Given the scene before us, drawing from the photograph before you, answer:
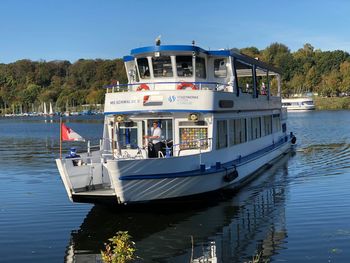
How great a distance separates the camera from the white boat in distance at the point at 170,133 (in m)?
14.0

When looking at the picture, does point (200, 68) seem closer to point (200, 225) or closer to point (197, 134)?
point (197, 134)

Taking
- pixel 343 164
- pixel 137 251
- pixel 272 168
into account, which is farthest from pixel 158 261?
pixel 343 164

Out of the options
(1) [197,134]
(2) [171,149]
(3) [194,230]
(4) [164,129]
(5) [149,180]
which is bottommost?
(3) [194,230]

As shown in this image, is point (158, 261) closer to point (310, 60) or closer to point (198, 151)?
point (198, 151)

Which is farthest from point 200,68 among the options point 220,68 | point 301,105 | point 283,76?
point 283,76

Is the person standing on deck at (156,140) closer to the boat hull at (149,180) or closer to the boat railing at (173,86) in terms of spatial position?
the boat hull at (149,180)

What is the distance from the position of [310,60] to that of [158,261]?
15510cm

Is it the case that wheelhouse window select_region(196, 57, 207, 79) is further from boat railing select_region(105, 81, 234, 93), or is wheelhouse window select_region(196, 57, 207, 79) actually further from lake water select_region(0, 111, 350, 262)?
lake water select_region(0, 111, 350, 262)

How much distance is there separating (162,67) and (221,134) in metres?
3.26

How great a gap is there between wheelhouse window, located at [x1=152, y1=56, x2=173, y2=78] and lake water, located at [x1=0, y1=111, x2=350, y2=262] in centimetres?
484

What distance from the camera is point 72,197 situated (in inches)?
563

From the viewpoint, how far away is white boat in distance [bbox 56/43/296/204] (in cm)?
1402

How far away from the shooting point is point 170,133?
1723cm

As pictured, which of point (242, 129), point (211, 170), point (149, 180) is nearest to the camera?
point (149, 180)
